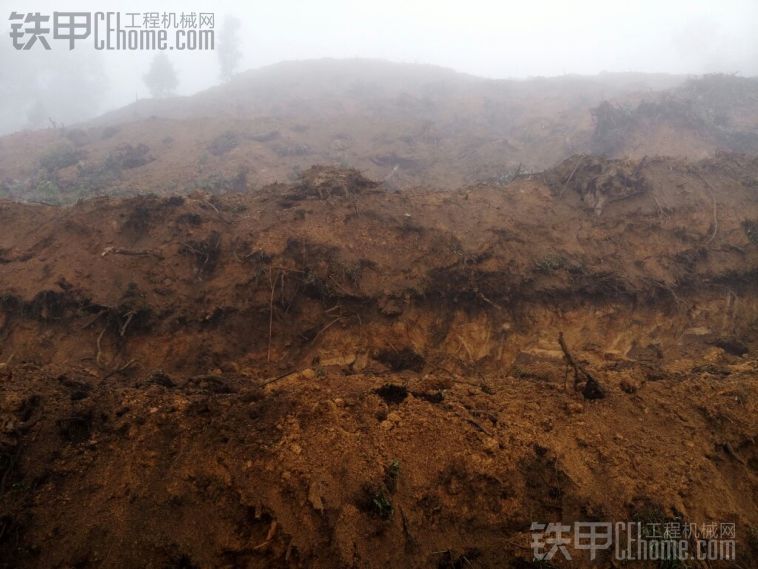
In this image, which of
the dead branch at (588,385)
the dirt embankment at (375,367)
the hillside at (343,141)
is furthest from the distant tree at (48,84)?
the dead branch at (588,385)

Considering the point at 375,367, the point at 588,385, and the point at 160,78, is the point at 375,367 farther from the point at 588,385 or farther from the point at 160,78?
the point at 160,78

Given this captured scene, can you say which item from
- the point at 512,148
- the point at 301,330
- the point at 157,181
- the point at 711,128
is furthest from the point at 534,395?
the point at 711,128

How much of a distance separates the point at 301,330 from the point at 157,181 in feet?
44.9

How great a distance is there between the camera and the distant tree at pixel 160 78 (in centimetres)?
5238

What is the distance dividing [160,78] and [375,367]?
62477 millimetres

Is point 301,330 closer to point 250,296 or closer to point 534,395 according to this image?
point 250,296

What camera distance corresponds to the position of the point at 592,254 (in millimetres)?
6750

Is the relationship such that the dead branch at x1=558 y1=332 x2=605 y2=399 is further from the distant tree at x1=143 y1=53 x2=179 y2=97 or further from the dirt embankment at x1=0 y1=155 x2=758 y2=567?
the distant tree at x1=143 y1=53 x2=179 y2=97

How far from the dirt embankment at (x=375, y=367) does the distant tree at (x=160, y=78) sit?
5697cm

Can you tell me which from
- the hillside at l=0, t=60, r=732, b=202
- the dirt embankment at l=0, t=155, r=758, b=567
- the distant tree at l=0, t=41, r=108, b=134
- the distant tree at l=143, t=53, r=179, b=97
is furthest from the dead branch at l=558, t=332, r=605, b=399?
the distant tree at l=0, t=41, r=108, b=134

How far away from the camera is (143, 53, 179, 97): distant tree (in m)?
52.4

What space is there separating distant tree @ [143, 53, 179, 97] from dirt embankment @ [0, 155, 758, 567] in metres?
57.0

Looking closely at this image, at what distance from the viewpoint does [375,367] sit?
5.56m

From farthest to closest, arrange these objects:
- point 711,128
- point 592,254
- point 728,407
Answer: point 711,128 → point 592,254 → point 728,407
